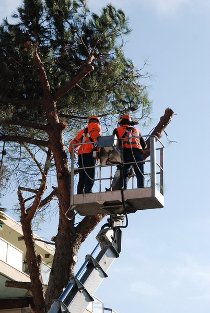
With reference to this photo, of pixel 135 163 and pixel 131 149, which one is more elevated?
pixel 131 149

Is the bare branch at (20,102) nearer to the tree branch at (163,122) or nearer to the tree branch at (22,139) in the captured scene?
the tree branch at (22,139)

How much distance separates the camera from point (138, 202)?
10.3 m

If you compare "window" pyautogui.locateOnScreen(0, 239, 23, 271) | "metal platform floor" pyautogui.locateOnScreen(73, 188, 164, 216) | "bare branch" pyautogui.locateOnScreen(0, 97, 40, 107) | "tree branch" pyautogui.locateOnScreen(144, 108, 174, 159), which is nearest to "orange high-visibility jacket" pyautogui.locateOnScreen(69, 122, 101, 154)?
"metal platform floor" pyautogui.locateOnScreen(73, 188, 164, 216)

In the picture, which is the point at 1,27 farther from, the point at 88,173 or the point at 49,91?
the point at 88,173

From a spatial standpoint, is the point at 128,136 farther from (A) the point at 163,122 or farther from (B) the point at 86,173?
(A) the point at 163,122

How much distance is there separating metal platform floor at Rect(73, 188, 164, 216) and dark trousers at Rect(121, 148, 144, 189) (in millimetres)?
Answer: 341

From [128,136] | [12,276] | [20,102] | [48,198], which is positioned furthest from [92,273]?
[12,276]

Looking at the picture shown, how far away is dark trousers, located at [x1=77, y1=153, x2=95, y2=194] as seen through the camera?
428 inches

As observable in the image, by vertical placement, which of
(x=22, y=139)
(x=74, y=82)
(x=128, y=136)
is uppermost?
(x=74, y=82)

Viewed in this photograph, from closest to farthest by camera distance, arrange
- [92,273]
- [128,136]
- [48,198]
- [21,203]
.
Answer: [92,273]
[128,136]
[21,203]
[48,198]

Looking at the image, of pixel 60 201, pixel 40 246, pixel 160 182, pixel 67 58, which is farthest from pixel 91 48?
pixel 40 246

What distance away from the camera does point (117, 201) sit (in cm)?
1025

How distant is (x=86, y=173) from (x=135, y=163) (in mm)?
692

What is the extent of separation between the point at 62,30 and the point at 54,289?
16.5 ft
